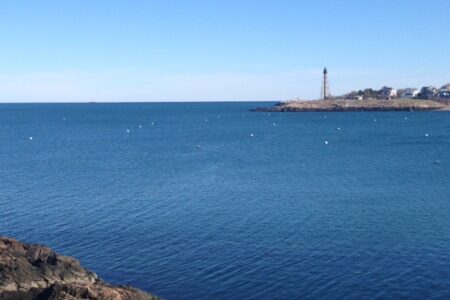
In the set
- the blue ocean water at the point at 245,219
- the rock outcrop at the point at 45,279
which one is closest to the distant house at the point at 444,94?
the blue ocean water at the point at 245,219

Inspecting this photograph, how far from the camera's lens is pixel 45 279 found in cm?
2075

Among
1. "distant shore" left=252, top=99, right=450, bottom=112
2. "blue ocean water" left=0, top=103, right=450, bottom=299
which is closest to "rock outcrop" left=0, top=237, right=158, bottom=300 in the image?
"blue ocean water" left=0, top=103, right=450, bottom=299

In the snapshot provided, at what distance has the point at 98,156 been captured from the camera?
6619 cm

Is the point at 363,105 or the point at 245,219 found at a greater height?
the point at 363,105

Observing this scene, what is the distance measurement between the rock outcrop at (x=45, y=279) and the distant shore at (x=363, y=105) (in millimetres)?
157931

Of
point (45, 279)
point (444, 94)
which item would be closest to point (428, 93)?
point (444, 94)

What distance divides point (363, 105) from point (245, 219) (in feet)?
491

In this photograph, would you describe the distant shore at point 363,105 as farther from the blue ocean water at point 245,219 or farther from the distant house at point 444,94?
the blue ocean water at point 245,219

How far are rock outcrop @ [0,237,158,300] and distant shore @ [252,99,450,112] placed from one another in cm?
15793

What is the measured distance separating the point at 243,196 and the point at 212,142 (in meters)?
44.6

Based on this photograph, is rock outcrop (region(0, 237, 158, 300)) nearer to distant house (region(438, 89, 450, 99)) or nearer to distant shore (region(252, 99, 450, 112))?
distant shore (region(252, 99, 450, 112))

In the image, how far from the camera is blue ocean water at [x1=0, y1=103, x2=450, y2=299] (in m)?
23.8

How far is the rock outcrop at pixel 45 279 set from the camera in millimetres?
18859

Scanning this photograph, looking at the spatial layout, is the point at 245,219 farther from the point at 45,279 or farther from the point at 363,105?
the point at 363,105
